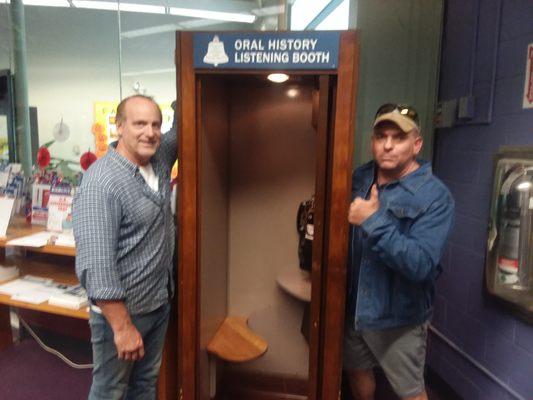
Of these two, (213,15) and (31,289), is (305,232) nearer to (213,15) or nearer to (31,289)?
(31,289)

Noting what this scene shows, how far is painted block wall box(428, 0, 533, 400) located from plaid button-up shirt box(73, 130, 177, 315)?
1433 millimetres

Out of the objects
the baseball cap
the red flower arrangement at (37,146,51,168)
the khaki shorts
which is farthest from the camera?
the red flower arrangement at (37,146,51,168)

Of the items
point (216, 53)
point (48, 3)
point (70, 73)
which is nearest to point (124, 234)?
point (216, 53)

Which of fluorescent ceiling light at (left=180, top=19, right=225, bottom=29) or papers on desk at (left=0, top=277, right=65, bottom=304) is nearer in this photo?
papers on desk at (left=0, top=277, right=65, bottom=304)

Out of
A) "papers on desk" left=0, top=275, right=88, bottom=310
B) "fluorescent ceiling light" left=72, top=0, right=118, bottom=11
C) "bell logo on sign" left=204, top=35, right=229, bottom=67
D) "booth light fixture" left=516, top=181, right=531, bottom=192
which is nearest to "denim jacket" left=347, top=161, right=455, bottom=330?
"booth light fixture" left=516, top=181, right=531, bottom=192

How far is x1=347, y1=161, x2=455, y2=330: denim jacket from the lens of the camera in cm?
119

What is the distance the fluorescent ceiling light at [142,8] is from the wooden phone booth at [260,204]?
1.15 metres

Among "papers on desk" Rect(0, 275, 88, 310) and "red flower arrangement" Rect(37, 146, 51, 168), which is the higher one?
"red flower arrangement" Rect(37, 146, 51, 168)

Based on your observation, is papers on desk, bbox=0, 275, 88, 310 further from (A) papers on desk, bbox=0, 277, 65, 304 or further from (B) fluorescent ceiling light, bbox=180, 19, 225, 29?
(B) fluorescent ceiling light, bbox=180, 19, 225, 29

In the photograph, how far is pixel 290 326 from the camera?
1969mm

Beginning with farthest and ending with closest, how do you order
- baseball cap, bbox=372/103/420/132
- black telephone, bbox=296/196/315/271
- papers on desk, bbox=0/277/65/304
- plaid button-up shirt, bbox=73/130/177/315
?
papers on desk, bbox=0/277/65/304
black telephone, bbox=296/196/315/271
baseball cap, bbox=372/103/420/132
plaid button-up shirt, bbox=73/130/177/315

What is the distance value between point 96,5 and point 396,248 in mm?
2369

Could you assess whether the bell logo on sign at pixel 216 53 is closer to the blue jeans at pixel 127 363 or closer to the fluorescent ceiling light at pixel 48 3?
the blue jeans at pixel 127 363

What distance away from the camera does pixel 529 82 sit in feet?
4.92
